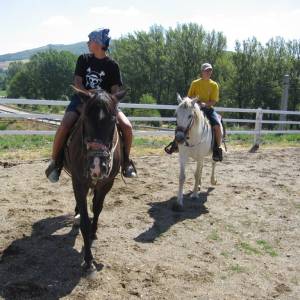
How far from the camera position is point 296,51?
46.9 metres

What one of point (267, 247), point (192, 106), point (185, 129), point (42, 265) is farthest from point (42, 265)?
point (192, 106)

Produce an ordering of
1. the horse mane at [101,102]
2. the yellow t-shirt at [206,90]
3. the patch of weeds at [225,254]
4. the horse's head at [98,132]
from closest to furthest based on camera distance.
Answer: the horse's head at [98,132], the horse mane at [101,102], the patch of weeds at [225,254], the yellow t-shirt at [206,90]

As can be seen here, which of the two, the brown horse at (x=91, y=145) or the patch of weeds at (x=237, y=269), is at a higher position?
the brown horse at (x=91, y=145)

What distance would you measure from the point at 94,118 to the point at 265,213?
394 cm

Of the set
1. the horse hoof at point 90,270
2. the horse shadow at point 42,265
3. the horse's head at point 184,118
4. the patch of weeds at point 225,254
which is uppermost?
the horse's head at point 184,118

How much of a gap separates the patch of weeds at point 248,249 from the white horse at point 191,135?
61.1 inches

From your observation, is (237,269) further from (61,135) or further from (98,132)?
(61,135)

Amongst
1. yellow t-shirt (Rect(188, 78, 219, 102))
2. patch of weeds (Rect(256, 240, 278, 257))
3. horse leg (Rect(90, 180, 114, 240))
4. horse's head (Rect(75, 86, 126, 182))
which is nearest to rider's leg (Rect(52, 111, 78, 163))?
horse leg (Rect(90, 180, 114, 240))

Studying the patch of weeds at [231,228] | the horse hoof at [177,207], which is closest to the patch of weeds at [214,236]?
the patch of weeds at [231,228]

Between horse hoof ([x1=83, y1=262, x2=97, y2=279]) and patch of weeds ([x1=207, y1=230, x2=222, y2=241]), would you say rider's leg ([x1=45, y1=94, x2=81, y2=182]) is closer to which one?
horse hoof ([x1=83, y1=262, x2=97, y2=279])

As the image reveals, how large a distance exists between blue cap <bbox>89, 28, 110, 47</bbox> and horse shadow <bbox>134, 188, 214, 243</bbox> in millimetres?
2455

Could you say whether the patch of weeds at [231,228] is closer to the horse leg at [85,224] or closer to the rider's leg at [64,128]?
the horse leg at [85,224]

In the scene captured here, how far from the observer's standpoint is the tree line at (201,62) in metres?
45.9

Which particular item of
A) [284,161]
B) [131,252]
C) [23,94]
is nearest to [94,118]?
[131,252]
